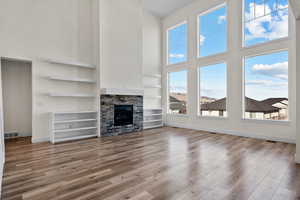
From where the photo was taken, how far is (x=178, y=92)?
7105 mm

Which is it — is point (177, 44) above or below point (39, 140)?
above

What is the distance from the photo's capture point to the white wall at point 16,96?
4707 millimetres

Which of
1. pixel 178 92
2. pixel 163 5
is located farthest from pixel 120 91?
pixel 163 5

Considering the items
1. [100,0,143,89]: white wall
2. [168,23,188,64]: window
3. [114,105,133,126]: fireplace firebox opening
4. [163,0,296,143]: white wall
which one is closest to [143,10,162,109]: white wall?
[168,23,188,64]: window

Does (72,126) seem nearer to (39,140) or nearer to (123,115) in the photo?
(39,140)

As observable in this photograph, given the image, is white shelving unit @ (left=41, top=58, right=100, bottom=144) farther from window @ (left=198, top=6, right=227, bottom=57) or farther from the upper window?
the upper window

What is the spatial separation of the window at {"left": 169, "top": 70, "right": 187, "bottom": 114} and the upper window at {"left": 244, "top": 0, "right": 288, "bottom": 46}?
2.63 metres

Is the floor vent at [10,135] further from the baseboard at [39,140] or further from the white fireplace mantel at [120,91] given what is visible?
the white fireplace mantel at [120,91]

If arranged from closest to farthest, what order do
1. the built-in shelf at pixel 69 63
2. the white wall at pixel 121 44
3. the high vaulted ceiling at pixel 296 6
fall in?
the high vaulted ceiling at pixel 296 6 < the built-in shelf at pixel 69 63 < the white wall at pixel 121 44

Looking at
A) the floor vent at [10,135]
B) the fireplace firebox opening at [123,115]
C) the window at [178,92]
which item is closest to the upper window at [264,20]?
the window at [178,92]

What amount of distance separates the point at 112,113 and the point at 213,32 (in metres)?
4.69

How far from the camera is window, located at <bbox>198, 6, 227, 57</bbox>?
A: 220 inches

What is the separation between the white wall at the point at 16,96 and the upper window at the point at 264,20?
701 cm

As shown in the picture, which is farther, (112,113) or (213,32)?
(213,32)
